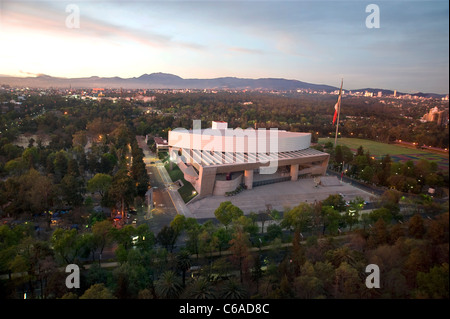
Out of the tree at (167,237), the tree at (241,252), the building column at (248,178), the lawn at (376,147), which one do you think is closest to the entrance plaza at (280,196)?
the building column at (248,178)

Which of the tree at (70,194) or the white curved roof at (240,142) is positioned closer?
the tree at (70,194)

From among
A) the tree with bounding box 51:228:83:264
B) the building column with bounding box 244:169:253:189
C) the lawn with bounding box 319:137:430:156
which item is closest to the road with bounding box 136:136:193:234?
the tree with bounding box 51:228:83:264

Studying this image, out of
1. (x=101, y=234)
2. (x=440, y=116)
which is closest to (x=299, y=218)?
(x=440, y=116)

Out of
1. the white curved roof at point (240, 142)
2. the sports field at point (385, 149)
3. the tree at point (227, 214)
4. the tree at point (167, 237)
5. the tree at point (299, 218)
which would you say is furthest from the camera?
the sports field at point (385, 149)

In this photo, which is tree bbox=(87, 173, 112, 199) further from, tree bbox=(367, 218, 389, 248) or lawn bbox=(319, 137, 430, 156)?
lawn bbox=(319, 137, 430, 156)

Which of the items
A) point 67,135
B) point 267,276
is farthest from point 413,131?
point 67,135

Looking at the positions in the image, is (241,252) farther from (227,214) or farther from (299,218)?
(299,218)

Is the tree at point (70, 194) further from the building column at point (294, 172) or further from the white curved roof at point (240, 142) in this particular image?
the building column at point (294, 172)
